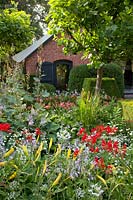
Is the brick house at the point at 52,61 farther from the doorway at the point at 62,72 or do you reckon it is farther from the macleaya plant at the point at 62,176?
the macleaya plant at the point at 62,176

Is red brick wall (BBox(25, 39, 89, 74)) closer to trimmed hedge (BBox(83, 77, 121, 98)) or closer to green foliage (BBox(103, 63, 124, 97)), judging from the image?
green foliage (BBox(103, 63, 124, 97))

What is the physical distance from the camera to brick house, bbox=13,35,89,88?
17922 millimetres

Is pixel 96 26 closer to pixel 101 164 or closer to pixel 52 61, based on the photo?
pixel 101 164

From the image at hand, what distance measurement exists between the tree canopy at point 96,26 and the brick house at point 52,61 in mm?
9314

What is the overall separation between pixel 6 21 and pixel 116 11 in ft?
18.1

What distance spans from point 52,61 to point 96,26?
10.8 metres

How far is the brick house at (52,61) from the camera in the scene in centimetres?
1792

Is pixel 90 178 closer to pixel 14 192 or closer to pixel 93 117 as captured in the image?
pixel 14 192

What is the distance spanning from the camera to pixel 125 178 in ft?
8.33

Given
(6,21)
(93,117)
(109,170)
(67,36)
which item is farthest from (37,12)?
(109,170)

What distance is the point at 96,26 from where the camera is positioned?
7941 mm

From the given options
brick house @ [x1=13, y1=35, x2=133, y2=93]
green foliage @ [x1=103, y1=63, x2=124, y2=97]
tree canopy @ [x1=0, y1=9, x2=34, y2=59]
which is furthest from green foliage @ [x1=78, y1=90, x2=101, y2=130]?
brick house @ [x1=13, y1=35, x2=133, y2=93]

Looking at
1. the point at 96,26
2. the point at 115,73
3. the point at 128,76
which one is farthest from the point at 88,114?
the point at 128,76

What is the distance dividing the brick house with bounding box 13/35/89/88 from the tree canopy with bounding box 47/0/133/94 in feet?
30.6
